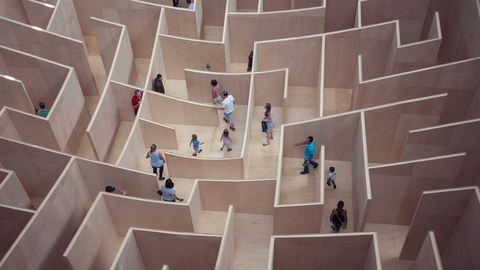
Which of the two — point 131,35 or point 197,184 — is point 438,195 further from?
point 131,35

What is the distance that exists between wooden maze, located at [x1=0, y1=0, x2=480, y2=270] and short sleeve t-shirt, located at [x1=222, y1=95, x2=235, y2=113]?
51 cm

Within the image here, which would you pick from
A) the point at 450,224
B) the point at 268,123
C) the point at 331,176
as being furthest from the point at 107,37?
the point at 450,224

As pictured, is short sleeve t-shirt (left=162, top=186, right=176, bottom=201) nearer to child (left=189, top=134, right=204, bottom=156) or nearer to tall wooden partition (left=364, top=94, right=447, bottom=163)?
child (left=189, top=134, right=204, bottom=156)

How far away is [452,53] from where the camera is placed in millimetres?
15031

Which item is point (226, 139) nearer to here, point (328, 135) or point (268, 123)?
point (268, 123)

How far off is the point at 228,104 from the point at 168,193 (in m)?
3.43

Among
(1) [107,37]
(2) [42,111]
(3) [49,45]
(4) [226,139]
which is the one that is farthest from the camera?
(1) [107,37]

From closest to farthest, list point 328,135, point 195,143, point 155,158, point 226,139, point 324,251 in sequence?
1. point 324,251
2. point 155,158
3. point 328,135
4. point 195,143
5. point 226,139

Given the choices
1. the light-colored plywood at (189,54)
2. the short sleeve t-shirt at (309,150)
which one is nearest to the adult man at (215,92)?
the light-colored plywood at (189,54)

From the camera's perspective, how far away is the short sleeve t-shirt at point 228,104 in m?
14.3

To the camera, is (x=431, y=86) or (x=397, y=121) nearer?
(x=397, y=121)

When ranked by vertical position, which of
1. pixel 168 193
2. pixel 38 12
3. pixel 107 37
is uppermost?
pixel 38 12

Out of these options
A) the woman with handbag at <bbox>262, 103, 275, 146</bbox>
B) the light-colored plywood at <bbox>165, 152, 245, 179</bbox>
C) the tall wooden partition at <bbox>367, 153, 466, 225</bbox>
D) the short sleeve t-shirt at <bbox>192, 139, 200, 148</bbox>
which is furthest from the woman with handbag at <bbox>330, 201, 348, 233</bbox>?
the short sleeve t-shirt at <bbox>192, 139, 200, 148</bbox>

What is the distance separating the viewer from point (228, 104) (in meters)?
14.3
